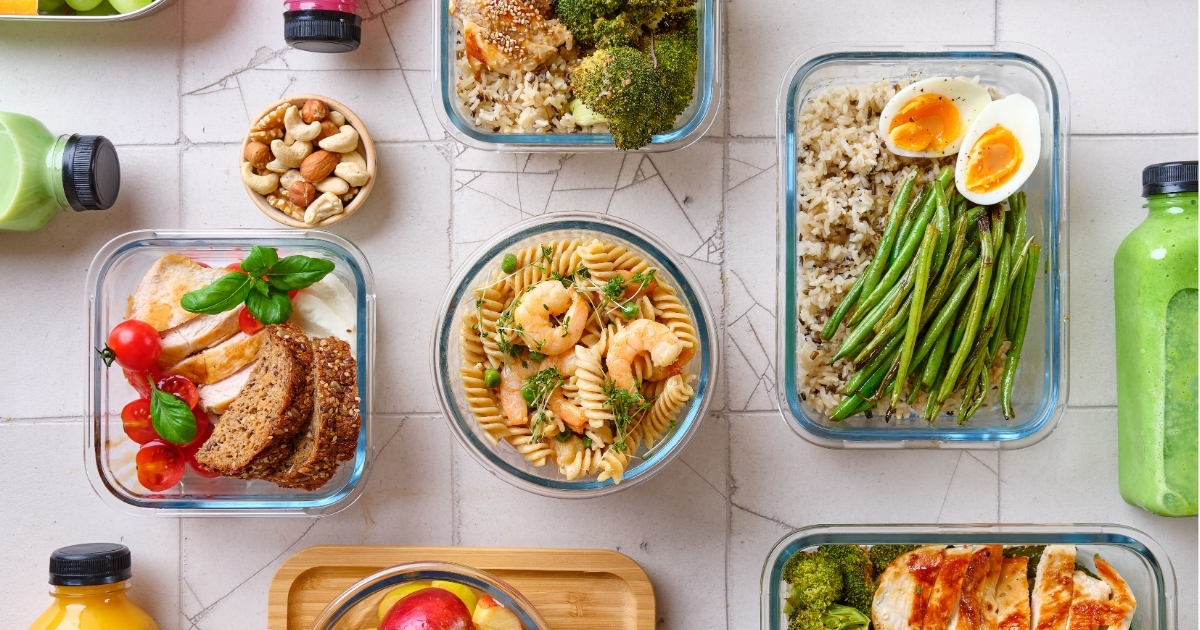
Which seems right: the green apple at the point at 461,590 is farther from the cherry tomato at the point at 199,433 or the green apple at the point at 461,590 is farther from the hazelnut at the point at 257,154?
the hazelnut at the point at 257,154

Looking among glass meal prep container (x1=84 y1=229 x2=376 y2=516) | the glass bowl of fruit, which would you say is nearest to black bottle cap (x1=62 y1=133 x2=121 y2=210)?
glass meal prep container (x1=84 y1=229 x2=376 y2=516)

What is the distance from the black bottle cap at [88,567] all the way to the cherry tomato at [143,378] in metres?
0.39

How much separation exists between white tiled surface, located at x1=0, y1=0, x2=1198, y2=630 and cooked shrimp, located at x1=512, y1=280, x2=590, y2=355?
39 cm

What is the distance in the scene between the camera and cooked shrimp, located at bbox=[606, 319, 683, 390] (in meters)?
1.64

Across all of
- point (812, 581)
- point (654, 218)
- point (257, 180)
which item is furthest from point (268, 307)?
point (812, 581)

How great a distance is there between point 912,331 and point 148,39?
6.51 feet

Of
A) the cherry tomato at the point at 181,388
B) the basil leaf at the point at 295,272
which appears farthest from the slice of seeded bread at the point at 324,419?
the cherry tomato at the point at 181,388

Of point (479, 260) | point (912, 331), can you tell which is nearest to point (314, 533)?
point (479, 260)

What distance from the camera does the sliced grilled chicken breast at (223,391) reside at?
1.80 metres

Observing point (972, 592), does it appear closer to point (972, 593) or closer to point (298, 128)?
point (972, 593)

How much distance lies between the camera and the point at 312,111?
1882mm

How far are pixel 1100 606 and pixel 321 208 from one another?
2.02 metres

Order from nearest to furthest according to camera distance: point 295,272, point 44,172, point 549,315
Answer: point 549,315
point 295,272
point 44,172

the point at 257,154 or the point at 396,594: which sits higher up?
the point at 257,154
